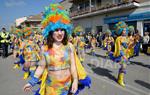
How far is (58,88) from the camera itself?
3.36 meters

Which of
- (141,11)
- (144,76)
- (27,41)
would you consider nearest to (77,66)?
(27,41)

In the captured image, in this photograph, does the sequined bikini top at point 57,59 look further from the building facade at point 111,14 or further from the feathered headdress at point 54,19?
the building facade at point 111,14

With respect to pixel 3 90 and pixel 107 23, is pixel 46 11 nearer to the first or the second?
pixel 3 90

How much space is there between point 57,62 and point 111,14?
79.8 ft

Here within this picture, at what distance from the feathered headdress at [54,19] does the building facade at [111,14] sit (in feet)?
60.2

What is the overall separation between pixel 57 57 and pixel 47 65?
192 mm

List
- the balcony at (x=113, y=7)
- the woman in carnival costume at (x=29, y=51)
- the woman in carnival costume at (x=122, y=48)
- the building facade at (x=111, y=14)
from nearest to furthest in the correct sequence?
1. the woman in carnival costume at (x=122, y=48)
2. the woman in carnival costume at (x=29, y=51)
3. the building facade at (x=111, y=14)
4. the balcony at (x=113, y=7)

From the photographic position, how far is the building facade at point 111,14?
21562mm

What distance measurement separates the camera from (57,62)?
3.35 meters

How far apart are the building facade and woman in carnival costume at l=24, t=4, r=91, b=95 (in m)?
18.4

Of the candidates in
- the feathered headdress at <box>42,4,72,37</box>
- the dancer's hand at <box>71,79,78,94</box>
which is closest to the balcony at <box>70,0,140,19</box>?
the feathered headdress at <box>42,4,72,37</box>

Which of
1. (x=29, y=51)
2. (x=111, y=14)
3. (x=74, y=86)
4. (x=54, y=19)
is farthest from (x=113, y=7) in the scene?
(x=74, y=86)

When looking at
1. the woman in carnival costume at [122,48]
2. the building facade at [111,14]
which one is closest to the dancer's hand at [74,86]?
the woman in carnival costume at [122,48]

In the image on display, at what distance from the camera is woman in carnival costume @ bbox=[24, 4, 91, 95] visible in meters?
3.34
